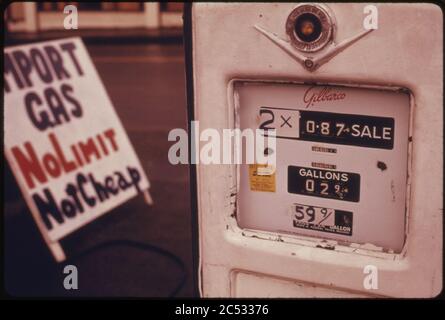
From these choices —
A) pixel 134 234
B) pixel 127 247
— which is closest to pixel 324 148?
pixel 127 247

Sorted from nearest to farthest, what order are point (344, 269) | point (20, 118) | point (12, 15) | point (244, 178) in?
point (344, 269) → point (244, 178) → point (20, 118) → point (12, 15)

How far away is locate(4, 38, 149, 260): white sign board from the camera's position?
3842 mm

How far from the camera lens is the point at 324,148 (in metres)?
1.78

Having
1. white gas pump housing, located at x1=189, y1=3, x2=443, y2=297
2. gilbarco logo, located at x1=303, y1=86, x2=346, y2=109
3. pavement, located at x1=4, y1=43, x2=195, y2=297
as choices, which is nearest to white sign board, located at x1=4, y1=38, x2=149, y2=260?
pavement, located at x1=4, y1=43, x2=195, y2=297

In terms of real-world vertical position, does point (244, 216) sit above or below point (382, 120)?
below

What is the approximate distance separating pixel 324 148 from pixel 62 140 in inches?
104

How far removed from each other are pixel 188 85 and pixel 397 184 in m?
0.62

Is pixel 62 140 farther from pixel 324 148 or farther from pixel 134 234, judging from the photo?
pixel 324 148

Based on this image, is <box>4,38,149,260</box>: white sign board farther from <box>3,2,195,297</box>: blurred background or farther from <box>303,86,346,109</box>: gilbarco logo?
<box>303,86,346,109</box>: gilbarco logo

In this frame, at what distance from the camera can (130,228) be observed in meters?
4.46

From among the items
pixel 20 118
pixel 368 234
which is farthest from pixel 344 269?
pixel 20 118

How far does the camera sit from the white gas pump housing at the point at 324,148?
5.19ft

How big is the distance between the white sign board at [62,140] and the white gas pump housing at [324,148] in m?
2.12
